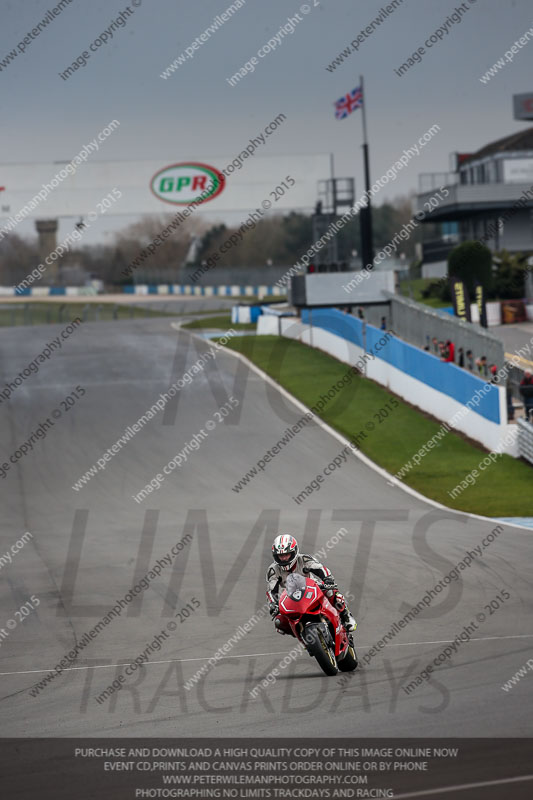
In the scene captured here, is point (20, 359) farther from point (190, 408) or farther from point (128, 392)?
point (190, 408)

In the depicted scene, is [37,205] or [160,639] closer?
[160,639]

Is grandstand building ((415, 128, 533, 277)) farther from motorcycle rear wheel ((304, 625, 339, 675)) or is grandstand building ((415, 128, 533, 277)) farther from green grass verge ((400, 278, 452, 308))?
motorcycle rear wheel ((304, 625, 339, 675))

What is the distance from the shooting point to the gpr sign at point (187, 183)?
45.5 metres

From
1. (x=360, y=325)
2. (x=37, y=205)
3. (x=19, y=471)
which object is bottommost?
(x=19, y=471)

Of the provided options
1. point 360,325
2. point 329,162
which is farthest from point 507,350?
point 329,162

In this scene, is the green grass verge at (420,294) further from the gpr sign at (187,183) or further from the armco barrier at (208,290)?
the armco barrier at (208,290)

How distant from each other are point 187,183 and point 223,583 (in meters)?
34.5

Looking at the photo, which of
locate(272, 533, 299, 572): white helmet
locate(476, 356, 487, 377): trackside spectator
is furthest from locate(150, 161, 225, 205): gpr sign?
locate(272, 533, 299, 572): white helmet

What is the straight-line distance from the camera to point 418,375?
97.1 ft

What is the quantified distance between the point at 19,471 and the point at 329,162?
85.5 feet

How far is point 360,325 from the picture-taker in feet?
115

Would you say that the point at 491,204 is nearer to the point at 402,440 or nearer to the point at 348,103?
the point at 348,103
